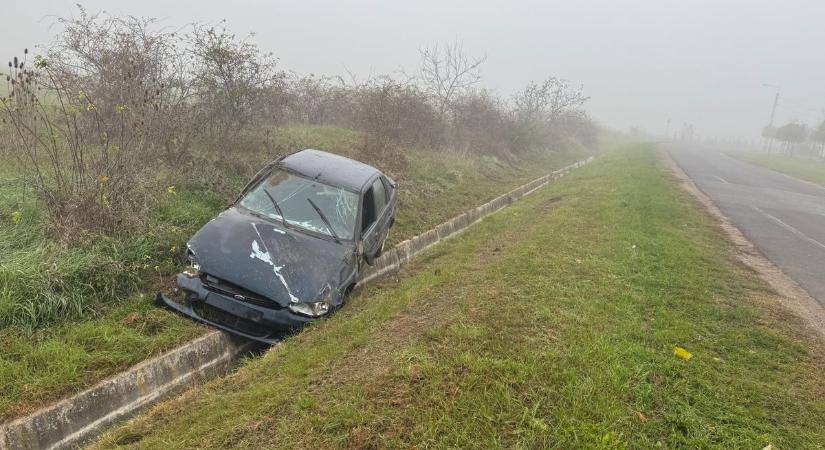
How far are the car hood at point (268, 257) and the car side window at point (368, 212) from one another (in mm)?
743

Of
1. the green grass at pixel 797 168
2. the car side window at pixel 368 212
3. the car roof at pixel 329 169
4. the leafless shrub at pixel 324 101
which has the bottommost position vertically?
the green grass at pixel 797 168

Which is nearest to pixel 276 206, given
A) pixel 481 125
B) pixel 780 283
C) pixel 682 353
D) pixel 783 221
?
pixel 682 353

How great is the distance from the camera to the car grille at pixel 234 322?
16.0 ft

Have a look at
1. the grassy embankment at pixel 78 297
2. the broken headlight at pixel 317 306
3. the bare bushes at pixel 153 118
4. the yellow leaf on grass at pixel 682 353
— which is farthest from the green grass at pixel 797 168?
the grassy embankment at pixel 78 297

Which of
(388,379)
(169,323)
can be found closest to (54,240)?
(169,323)

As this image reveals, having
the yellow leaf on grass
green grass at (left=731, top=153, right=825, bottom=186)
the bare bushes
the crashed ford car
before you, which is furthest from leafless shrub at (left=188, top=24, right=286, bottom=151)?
green grass at (left=731, top=153, right=825, bottom=186)

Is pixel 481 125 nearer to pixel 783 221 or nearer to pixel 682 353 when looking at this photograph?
pixel 783 221

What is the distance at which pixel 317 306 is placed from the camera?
16.5 feet

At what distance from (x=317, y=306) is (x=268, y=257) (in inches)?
29.2

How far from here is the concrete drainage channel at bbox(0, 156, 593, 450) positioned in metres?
3.50

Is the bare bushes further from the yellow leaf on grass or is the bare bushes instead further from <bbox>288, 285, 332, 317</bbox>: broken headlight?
the yellow leaf on grass

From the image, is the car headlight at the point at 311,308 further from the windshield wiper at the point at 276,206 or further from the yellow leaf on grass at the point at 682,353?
the yellow leaf on grass at the point at 682,353

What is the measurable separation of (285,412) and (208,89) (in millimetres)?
7999

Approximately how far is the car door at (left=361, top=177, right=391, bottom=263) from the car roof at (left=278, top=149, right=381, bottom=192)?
204 millimetres
